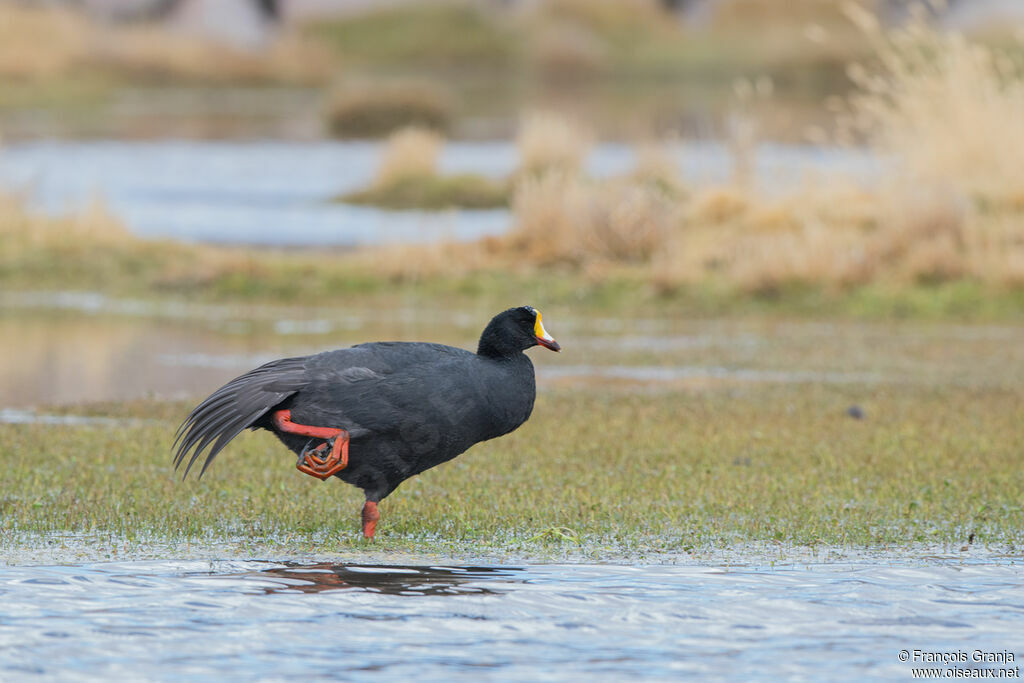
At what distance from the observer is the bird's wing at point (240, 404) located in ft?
32.6

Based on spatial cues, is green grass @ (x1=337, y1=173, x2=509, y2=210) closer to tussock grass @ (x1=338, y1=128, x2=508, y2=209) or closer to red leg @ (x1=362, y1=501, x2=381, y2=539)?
tussock grass @ (x1=338, y1=128, x2=508, y2=209)

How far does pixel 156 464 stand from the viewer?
1280 centimetres

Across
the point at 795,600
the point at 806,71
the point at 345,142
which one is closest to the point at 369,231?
the point at 345,142

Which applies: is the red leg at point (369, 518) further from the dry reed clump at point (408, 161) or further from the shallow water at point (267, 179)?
the dry reed clump at point (408, 161)

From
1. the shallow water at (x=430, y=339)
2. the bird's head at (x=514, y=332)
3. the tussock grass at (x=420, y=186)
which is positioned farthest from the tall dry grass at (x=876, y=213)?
the bird's head at (x=514, y=332)

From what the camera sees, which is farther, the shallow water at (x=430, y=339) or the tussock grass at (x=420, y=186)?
the tussock grass at (x=420, y=186)

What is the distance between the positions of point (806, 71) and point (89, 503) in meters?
87.6

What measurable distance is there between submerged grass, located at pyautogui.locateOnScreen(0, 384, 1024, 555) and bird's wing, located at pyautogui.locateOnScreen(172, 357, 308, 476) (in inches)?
29.0

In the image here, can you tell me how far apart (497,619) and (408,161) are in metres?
32.0

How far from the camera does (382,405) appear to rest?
9.85 metres

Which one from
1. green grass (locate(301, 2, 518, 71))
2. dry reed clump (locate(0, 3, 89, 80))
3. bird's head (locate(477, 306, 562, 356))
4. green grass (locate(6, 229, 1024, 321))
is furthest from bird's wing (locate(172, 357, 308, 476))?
green grass (locate(301, 2, 518, 71))

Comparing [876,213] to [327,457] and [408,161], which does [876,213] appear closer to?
[408,161]

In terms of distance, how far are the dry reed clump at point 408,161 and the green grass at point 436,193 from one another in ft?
0.34

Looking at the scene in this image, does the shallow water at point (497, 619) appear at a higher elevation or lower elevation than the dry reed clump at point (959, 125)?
lower
